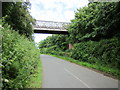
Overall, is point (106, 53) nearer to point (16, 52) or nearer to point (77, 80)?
point (77, 80)

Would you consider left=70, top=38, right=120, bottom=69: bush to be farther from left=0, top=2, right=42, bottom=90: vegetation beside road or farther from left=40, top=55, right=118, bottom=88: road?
left=0, top=2, right=42, bottom=90: vegetation beside road

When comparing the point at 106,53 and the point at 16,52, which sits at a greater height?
the point at 16,52

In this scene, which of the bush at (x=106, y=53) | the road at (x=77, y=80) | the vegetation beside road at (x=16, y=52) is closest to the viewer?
the vegetation beside road at (x=16, y=52)

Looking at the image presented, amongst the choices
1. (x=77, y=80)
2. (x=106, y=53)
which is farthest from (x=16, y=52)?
(x=106, y=53)

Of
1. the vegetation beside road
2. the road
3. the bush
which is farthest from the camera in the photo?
the bush

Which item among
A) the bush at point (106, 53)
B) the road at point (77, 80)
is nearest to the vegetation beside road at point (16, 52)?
the road at point (77, 80)

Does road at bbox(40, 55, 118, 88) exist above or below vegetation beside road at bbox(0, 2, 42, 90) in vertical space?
below

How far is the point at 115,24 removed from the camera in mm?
10594

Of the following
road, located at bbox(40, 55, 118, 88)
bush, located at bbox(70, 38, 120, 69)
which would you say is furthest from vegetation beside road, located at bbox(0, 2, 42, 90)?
bush, located at bbox(70, 38, 120, 69)

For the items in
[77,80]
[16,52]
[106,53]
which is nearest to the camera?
[16,52]

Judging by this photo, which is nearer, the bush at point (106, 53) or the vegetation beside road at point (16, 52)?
the vegetation beside road at point (16, 52)

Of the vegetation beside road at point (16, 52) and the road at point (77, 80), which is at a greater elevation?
the vegetation beside road at point (16, 52)

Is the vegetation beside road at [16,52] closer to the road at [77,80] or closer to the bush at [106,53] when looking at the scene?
the road at [77,80]

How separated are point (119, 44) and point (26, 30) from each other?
9.28 m
